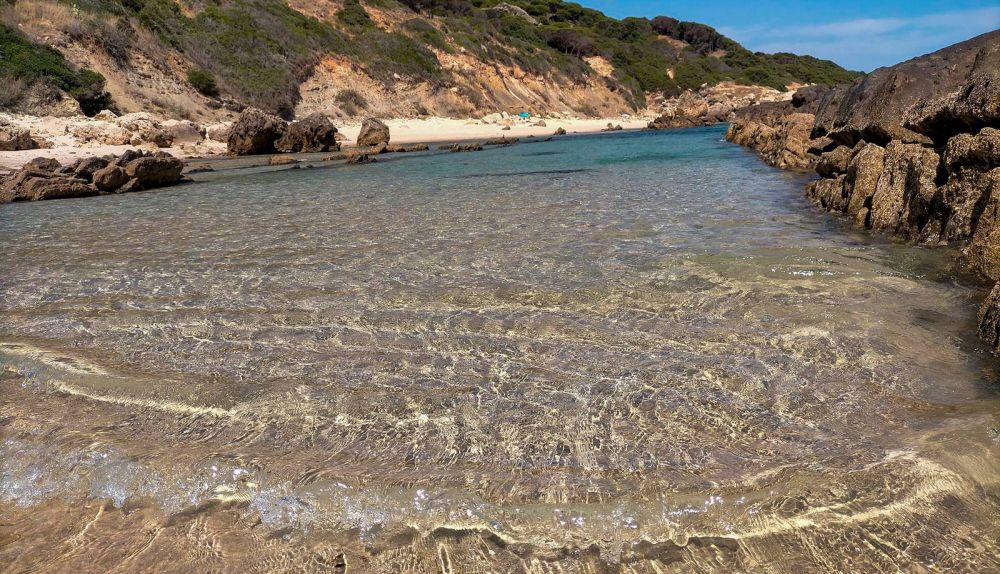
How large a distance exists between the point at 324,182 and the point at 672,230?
32.1ft

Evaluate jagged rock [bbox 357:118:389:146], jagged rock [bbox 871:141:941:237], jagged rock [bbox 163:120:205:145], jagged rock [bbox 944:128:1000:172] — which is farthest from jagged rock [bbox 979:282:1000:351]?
jagged rock [bbox 357:118:389:146]

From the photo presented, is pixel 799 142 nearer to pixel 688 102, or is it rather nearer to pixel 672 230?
pixel 672 230

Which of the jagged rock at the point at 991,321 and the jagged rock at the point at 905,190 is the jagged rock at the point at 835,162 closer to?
the jagged rock at the point at 905,190

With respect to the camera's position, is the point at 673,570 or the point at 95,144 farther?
the point at 95,144

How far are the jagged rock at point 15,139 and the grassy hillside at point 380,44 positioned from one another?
224 inches

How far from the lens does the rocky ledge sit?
12125 mm

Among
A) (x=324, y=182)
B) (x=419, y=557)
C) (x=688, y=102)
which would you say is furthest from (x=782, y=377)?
(x=688, y=102)

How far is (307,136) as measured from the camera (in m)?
25.6

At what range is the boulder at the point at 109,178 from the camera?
42.0 feet

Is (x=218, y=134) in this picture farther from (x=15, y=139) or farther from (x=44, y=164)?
(x=44, y=164)

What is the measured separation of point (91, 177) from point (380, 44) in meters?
33.3

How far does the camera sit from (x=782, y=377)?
3037 millimetres

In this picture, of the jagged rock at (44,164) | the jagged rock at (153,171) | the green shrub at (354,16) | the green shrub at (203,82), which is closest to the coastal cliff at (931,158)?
the jagged rock at (153,171)

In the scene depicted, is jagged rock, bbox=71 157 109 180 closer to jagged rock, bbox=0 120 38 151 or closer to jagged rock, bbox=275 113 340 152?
jagged rock, bbox=0 120 38 151
